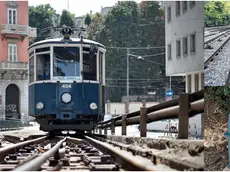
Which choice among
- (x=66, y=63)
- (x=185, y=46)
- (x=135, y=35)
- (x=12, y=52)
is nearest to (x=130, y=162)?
(x=185, y=46)

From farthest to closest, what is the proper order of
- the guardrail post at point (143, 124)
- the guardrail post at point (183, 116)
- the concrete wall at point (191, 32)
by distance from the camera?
the guardrail post at point (143, 124) < the guardrail post at point (183, 116) < the concrete wall at point (191, 32)

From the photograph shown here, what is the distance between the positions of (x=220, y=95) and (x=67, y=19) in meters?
2.14

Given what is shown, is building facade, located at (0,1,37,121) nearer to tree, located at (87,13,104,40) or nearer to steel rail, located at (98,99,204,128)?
tree, located at (87,13,104,40)

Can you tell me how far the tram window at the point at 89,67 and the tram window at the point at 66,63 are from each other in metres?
0.16

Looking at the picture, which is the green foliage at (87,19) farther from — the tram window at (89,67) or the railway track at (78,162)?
the tram window at (89,67)

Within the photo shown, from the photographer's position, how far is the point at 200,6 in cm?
329

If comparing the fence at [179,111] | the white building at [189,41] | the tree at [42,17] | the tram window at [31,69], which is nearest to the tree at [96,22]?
the tree at [42,17]

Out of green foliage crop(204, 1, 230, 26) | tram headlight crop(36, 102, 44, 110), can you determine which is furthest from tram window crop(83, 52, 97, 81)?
green foliage crop(204, 1, 230, 26)

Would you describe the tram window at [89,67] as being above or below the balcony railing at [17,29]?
below

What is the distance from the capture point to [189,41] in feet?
10.8

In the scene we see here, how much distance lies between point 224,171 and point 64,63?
3.82 metres

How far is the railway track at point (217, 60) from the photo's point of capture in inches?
129

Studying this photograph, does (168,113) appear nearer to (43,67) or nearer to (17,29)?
(17,29)

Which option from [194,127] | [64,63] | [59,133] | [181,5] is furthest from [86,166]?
[59,133]
